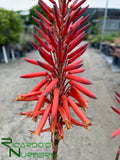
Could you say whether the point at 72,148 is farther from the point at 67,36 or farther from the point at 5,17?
the point at 5,17

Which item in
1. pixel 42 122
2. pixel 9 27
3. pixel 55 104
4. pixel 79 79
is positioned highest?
pixel 79 79

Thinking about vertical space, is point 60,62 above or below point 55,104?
above

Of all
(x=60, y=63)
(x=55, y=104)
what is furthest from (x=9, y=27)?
(x=55, y=104)

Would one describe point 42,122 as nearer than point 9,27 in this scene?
Yes

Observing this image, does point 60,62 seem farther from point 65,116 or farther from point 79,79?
point 65,116

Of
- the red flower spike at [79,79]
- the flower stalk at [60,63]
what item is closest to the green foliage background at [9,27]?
the flower stalk at [60,63]

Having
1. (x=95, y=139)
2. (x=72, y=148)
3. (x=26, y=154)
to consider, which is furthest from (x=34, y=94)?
(x=95, y=139)

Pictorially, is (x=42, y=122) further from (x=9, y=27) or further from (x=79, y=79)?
(x=9, y=27)

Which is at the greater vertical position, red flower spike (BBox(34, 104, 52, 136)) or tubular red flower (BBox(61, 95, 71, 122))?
tubular red flower (BBox(61, 95, 71, 122))

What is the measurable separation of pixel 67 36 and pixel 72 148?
1508 mm

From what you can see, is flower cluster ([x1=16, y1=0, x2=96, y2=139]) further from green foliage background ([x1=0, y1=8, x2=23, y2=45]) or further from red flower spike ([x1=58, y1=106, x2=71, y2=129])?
green foliage background ([x1=0, y1=8, x2=23, y2=45])

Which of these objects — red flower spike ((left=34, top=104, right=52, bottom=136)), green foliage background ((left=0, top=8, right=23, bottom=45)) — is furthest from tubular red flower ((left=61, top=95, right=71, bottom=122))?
green foliage background ((left=0, top=8, right=23, bottom=45))

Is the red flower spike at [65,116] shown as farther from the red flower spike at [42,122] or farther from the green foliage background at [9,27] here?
the green foliage background at [9,27]

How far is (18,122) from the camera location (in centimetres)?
247
